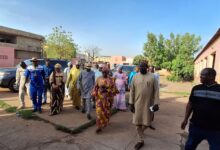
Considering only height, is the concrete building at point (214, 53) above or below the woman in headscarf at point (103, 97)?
above

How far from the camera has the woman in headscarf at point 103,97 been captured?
4613 mm

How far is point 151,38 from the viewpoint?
33.1 meters

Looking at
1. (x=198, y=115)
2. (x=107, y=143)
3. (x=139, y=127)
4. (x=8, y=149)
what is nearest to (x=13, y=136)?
(x=8, y=149)

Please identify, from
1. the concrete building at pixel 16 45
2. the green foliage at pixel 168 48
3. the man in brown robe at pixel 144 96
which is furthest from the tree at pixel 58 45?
the man in brown robe at pixel 144 96

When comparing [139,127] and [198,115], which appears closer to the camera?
[198,115]

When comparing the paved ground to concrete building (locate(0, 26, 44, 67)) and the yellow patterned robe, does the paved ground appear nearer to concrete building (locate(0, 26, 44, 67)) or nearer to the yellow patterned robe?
the yellow patterned robe

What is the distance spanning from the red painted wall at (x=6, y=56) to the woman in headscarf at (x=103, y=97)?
21.1 m

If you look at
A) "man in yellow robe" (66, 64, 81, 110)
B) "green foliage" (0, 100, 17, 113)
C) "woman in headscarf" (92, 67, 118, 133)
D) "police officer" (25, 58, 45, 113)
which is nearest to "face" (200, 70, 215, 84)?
"woman in headscarf" (92, 67, 118, 133)

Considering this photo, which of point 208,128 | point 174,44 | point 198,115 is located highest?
point 174,44

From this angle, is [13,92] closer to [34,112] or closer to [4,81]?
[4,81]

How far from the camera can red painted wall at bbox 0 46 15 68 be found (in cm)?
2150

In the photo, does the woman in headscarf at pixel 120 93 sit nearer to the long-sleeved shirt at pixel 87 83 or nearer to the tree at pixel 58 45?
the long-sleeved shirt at pixel 87 83

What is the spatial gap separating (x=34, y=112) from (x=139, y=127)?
12.4 feet

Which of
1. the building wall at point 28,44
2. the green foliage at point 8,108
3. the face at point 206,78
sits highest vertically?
the building wall at point 28,44
